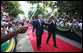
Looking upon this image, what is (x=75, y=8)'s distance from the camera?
16.6ft

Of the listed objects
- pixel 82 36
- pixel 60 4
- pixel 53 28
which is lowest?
pixel 82 36

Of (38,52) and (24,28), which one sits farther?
(38,52)

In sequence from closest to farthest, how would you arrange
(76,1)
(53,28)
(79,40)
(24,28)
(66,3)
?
(24,28)
(53,28)
(79,40)
(76,1)
(66,3)

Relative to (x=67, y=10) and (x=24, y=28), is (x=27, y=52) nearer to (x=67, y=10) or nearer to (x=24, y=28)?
(x=24, y=28)

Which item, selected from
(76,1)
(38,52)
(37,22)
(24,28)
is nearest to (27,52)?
(38,52)

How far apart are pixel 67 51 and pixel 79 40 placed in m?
1.84

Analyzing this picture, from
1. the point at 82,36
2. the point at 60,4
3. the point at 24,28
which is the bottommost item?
the point at 82,36

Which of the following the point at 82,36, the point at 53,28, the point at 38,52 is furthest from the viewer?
the point at 82,36

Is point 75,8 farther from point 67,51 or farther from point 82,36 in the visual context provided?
point 67,51

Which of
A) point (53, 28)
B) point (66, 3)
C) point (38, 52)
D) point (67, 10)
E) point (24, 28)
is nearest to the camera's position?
point (24, 28)

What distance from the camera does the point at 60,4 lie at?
20.6ft

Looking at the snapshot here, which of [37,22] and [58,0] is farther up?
[58,0]

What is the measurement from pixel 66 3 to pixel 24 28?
6040 mm

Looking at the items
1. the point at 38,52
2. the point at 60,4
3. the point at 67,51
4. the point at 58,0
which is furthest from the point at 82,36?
the point at 58,0
